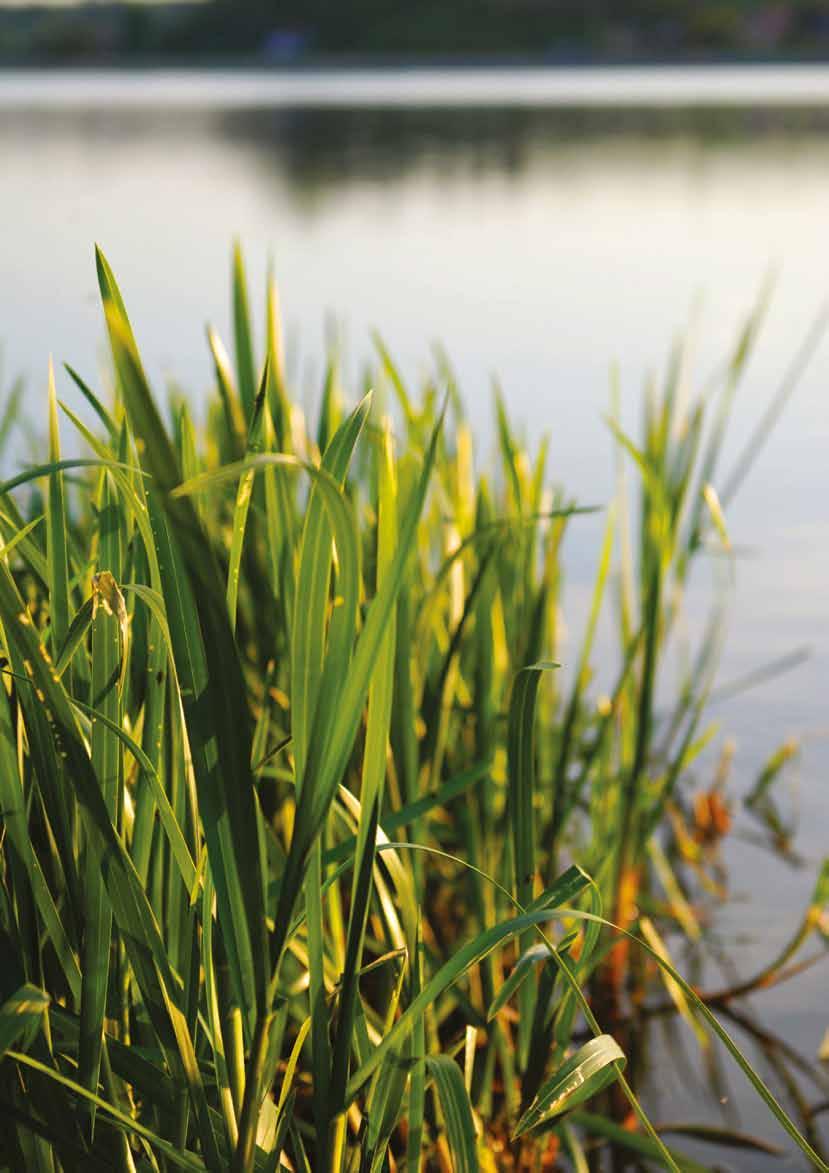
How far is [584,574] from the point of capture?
2326 mm

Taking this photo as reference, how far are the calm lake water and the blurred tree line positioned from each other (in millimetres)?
27314

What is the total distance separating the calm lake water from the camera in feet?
6.15

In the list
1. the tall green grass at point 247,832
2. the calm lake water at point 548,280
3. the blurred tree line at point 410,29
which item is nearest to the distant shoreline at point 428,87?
the blurred tree line at point 410,29

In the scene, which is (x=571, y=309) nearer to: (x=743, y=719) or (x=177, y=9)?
(x=743, y=719)

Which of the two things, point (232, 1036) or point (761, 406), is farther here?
point (761, 406)

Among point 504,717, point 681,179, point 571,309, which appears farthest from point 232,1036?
point 681,179

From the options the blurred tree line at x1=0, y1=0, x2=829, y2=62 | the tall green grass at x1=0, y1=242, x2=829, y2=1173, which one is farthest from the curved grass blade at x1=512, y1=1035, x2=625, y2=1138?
the blurred tree line at x1=0, y1=0, x2=829, y2=62

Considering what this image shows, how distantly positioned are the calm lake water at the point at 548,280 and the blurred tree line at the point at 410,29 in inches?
1075

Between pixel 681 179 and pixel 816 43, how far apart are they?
31509 mm

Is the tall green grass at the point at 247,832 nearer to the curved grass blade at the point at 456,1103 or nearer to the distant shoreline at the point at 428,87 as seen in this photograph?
the curved grass blade at the point at 456,1103

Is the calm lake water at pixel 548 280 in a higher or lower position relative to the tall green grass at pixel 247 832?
lower

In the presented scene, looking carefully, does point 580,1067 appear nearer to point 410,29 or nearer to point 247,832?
point 247,832

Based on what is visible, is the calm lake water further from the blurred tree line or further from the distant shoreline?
the blurred tree line

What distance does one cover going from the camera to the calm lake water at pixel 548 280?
1873 millimetres
